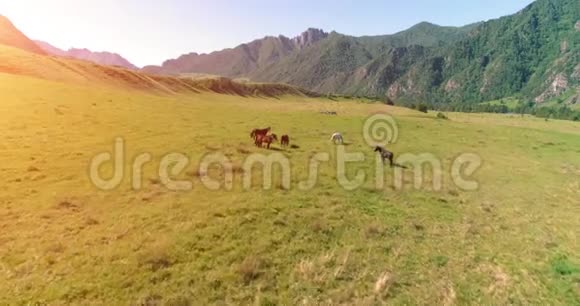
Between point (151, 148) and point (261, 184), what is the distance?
11.7 metres

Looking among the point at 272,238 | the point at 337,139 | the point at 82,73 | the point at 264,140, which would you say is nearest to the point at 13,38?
the point at 82,73

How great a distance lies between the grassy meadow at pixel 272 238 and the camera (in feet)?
38.5

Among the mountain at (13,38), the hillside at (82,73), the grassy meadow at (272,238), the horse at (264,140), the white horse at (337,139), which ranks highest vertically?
the mountain at (13,38)

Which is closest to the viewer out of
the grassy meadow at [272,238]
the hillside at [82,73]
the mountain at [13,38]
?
the grassy meadow at [272,238]

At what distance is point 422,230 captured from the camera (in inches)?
696

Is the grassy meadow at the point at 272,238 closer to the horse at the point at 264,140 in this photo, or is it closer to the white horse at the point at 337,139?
the horse at the point at 264,140

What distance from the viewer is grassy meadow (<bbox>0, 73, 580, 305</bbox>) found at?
38.5ft

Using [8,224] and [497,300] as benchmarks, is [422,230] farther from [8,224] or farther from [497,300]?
[8,224]

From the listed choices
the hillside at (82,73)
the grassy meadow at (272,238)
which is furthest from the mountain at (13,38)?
the grassy meadow at (272,238)

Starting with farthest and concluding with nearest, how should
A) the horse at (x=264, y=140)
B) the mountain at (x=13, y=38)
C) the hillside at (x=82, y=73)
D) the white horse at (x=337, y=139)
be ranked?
the mountain at (x=13, y=38) < the hillside at (x=82, y=73) < the white horse at (x=337, y=139) < the horse at (x=264, y=140)

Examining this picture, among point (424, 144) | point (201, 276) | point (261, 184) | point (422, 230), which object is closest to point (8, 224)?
point (201, 276)

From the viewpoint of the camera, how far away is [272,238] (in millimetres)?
15203

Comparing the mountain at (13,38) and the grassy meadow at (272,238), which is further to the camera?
the mountain at (13,38)

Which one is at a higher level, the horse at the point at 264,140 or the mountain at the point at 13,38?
the mountain at the point at 13,38
